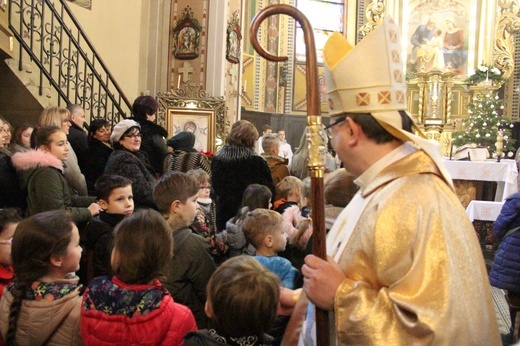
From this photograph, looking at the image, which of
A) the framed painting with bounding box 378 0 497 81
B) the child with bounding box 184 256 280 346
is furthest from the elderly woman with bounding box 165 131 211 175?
the framed painting with bounding box 378 0 497 81

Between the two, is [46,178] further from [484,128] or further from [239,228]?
[484,128]

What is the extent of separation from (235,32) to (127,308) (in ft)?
33.9

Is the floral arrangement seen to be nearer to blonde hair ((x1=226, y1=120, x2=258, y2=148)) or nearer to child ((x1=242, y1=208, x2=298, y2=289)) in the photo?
blonde hair ((x1=226, y1=120, x2=258, y2=148))

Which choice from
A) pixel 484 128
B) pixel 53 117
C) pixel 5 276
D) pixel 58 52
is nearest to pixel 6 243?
pixel 5 276

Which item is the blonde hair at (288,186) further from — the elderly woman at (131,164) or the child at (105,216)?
the child at (105,216)

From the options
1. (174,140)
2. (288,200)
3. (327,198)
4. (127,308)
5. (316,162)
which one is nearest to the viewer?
(316,162)

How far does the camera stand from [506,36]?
17.2m

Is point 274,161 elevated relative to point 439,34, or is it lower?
lower

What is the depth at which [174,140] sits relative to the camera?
569 centimetres

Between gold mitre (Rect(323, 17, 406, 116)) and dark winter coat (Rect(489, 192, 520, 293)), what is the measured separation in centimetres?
314

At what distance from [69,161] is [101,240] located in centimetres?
131

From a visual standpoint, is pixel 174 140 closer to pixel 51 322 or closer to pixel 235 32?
pixel 51 322

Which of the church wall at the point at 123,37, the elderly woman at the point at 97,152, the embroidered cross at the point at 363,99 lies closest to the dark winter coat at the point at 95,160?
the elderly woman at the point at 97,152

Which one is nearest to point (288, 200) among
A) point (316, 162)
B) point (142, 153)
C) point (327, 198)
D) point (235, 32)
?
point (142, 153)
